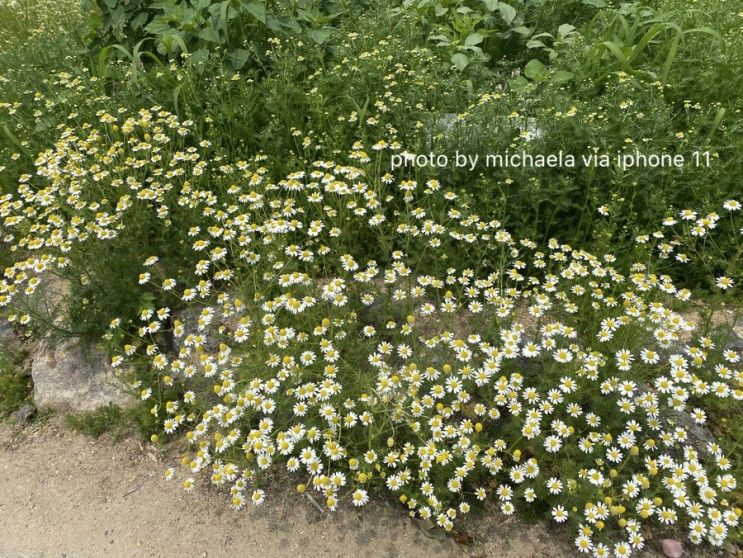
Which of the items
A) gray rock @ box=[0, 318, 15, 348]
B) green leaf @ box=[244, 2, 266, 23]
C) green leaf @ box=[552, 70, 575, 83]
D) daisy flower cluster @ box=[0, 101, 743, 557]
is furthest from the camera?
green leaf @ box=[244, 2, 266, 23]

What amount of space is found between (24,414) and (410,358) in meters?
2.36

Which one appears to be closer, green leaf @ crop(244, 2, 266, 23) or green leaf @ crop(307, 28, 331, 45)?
green leaf @ crop(244, 2, 266, 23)

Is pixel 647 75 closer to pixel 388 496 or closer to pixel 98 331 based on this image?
pixel 388 496

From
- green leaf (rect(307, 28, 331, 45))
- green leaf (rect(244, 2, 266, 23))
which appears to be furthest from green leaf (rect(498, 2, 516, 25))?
green leaf (rect(244, 2, 266, 23))

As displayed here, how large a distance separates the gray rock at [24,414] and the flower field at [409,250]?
1.66ft

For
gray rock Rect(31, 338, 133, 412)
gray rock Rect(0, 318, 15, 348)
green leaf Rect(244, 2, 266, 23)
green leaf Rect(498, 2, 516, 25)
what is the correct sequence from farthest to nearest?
1. green leaf Rect(498, 2, 516, 25)
2. green leaf Rect(244, 2, 266, 23)
3. gray rock Rect(0, 318, 15, 348)
4. gray rock Rect(31, 338, 133, 412)

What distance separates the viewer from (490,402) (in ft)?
9.25

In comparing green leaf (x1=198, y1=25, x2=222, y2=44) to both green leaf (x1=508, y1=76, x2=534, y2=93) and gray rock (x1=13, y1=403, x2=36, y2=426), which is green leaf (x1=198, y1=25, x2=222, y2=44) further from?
gray rock (x1=13, y1=403, x2=36, y2=426)

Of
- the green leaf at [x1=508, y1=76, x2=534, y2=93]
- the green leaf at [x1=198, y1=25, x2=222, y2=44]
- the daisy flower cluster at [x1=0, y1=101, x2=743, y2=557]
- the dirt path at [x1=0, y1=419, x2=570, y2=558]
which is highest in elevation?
the green leaf at [x1=198, y1=25, x2=222, y2=44]

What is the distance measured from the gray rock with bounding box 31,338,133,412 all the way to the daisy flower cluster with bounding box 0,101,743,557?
199 millimetres

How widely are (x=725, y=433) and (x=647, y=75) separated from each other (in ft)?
8.61

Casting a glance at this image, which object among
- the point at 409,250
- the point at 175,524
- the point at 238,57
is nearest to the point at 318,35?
the point at 238,57

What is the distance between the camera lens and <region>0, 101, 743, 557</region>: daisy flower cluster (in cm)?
263

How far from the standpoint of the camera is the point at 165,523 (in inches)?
113
